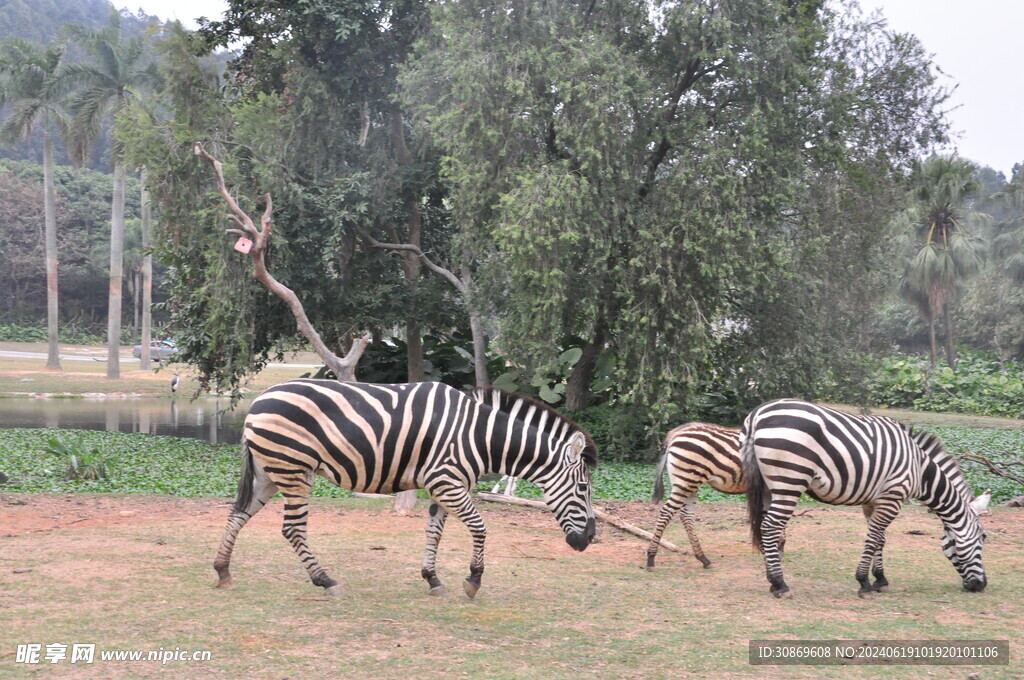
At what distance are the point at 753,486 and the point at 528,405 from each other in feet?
6.60

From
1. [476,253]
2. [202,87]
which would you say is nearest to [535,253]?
[476,253]

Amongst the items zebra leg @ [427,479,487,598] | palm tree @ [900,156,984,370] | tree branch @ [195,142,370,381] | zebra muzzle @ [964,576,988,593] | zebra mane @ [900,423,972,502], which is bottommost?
zebra muzzle @ [964,576,988,593]

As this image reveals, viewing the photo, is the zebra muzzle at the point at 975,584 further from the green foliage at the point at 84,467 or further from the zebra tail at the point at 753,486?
the green foliage at the point at 84,467

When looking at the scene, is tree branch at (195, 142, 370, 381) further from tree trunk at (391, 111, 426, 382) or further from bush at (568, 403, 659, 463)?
tree trunk at (391, 111, 426, 382)

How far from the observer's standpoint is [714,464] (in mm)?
8891

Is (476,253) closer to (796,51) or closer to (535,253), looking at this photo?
(535,253)

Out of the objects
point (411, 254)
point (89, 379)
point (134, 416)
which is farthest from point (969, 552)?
point (89, 379)

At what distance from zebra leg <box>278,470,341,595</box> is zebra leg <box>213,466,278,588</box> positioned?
0.28 meters

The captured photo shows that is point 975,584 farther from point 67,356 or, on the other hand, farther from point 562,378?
point 67,356

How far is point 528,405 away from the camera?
24.4 feet

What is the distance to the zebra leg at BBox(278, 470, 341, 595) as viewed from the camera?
710 cm

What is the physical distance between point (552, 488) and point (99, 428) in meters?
20.4

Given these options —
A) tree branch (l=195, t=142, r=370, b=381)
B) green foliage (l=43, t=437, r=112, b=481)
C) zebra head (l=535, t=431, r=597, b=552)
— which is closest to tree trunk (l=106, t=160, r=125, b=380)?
green foliage (l=43, t=437, r=112, b=481)

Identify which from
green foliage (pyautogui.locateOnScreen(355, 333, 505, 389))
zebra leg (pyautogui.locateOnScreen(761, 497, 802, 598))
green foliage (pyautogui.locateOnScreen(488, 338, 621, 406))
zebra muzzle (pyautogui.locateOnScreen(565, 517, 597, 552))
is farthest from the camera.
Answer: green foliage (pyautogui.locateOnScreen(355, 333, 505, 389))
